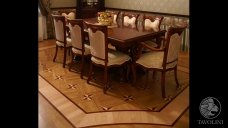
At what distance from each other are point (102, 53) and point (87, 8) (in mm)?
2719

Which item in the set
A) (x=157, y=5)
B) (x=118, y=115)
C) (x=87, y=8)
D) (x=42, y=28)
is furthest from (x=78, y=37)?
(x=42, y=28)

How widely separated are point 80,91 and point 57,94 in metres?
0.25

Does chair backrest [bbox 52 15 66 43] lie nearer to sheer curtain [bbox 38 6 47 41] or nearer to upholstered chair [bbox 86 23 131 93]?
upholstered chair [bbox 86 23 131 93]

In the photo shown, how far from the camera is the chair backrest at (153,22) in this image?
122 inches

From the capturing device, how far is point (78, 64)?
11.4 feet

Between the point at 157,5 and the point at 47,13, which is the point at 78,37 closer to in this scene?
the point at 157,5

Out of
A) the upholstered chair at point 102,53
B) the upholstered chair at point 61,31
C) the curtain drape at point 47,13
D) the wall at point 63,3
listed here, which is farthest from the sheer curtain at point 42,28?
the upholstered chair at point 102,53

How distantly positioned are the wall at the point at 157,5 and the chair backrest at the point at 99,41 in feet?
6.99

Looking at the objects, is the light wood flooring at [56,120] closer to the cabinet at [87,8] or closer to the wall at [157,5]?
the wall at [157,5]

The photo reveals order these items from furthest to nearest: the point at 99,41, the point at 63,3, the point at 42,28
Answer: the point at 63,3 → the point at 42,28 → the point at 99,41

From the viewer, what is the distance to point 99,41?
94.9 inches
